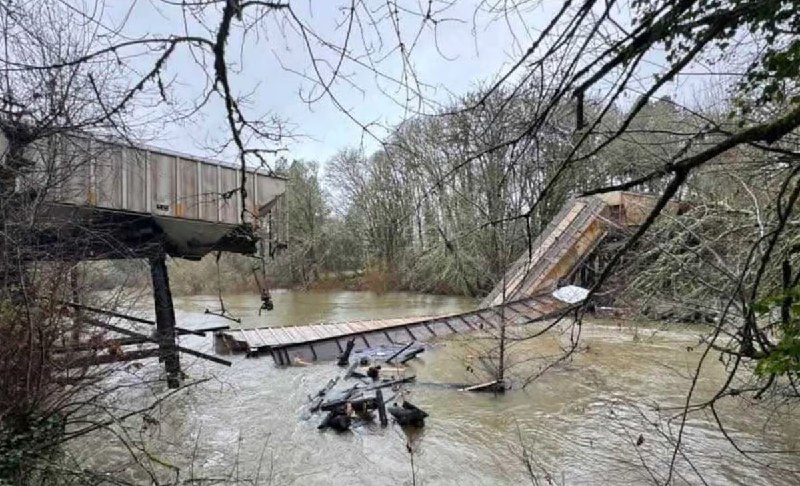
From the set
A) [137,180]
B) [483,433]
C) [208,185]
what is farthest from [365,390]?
[137,180]

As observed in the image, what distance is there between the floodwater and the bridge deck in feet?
2.45

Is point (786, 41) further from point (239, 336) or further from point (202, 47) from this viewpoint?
point (239, 336)

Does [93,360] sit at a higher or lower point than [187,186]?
lower

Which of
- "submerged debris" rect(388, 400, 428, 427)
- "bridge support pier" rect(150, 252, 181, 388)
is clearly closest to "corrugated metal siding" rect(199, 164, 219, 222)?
"bridge support pier" rect(150, 252, 181, 388)

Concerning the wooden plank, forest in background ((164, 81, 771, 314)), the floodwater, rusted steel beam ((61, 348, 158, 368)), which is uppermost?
forest in background ((164, 81, 771, 314))

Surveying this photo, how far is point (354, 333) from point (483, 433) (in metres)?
6.42

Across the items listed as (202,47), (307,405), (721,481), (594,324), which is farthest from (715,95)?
(594,324)

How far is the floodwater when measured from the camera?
6.13m

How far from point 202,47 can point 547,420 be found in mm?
7499

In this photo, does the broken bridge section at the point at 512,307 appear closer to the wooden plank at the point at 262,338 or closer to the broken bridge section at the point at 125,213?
the wooden plank at the point at 262,338

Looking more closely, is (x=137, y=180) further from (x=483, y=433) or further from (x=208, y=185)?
(x=483, y=433)

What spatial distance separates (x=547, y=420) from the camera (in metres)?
Answer: 8.00

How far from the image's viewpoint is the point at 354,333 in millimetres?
13562

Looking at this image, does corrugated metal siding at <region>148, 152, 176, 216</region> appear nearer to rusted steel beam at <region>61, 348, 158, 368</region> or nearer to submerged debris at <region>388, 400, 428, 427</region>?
rusted steel beam at <region>61, 348, 158, 368</region>
